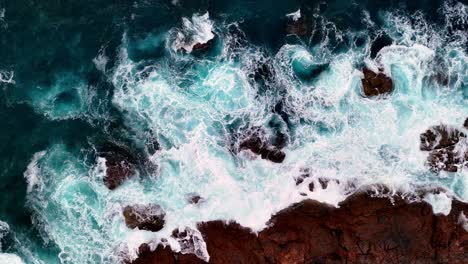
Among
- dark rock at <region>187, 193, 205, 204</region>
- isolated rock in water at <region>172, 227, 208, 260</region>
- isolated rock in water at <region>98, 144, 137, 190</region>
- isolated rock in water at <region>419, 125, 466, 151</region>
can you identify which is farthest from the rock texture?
isolated rock in water at <region>98, 144, 137, 190</region>

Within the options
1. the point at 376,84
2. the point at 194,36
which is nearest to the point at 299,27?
the point at 376,84

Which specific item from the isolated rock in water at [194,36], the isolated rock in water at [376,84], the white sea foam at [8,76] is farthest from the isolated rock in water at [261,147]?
the white sea foam at [8,76]

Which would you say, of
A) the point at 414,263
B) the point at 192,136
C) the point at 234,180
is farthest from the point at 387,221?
the point at 192,136

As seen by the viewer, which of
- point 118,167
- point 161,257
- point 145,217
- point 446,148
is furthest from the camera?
point 118,167

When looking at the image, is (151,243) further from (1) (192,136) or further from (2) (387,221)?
(2) (387,221)

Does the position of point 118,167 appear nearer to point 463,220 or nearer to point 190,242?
point 190,242
